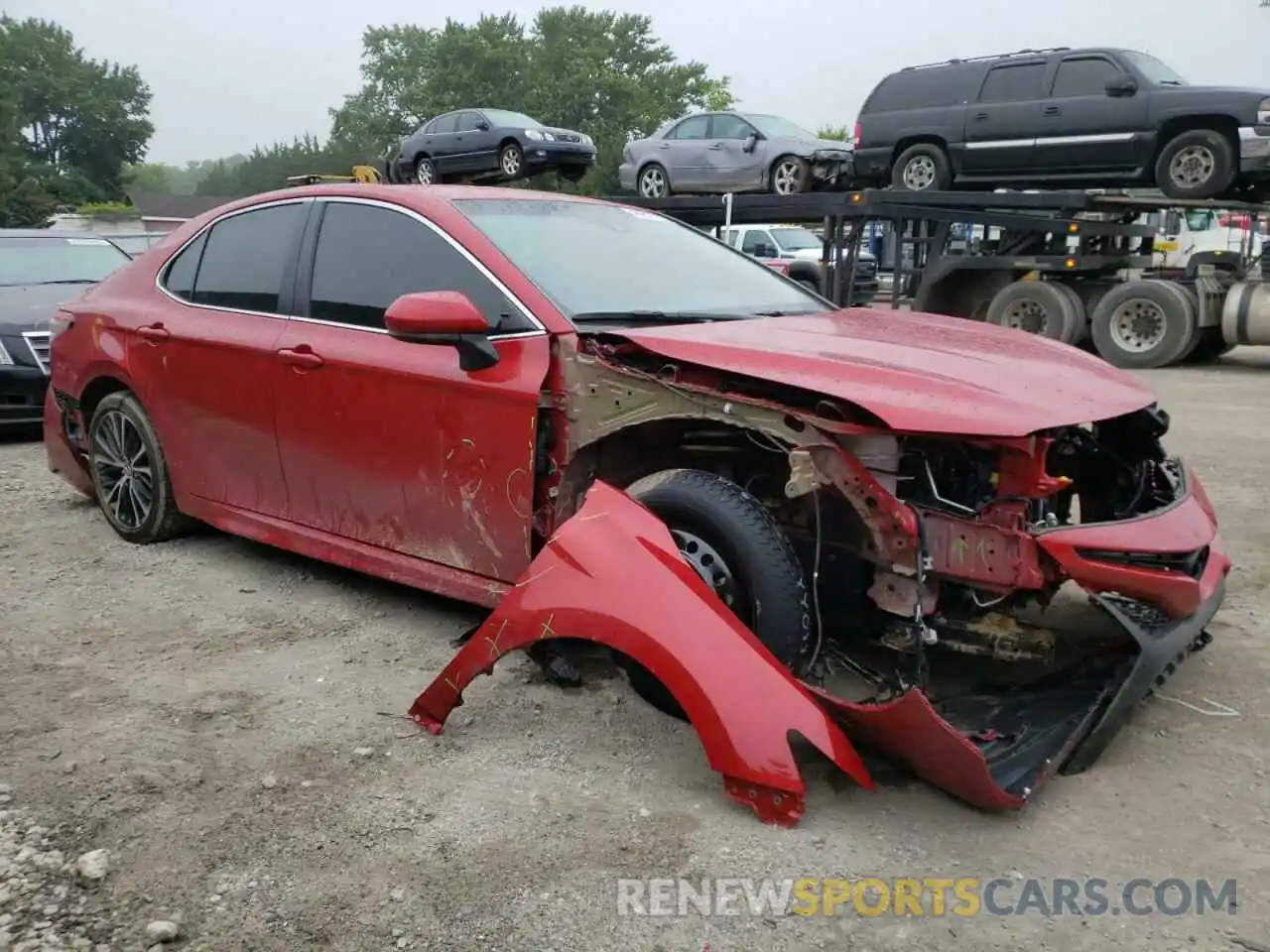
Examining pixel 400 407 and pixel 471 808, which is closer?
pixel 471 808

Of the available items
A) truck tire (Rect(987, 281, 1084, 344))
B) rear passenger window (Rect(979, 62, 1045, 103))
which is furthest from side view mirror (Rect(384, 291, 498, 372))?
rear passenger window (Rect(979, 62, 1045, 103))

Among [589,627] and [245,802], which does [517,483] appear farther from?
[245,802]

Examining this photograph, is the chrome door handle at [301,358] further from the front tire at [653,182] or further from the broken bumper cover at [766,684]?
the front tire at [653,182]

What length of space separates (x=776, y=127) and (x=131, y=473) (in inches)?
458

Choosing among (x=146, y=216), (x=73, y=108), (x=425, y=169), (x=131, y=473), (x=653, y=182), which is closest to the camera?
(x=131, y=473)

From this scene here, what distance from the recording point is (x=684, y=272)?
4094mm

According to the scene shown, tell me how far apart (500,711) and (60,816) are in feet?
3.91

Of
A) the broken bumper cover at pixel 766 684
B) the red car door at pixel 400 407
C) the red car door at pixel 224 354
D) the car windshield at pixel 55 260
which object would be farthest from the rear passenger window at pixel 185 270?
the car windshield at pixel 55 260

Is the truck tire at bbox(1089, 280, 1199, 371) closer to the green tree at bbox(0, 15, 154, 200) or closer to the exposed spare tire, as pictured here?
the exposed spare tire

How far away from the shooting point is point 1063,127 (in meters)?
12.0

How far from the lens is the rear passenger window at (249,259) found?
4.33 m

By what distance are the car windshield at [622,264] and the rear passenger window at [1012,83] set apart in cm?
923

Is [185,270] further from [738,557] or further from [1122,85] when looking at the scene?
[1122,85]

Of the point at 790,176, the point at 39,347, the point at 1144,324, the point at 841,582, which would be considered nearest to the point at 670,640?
the point at 841,582
